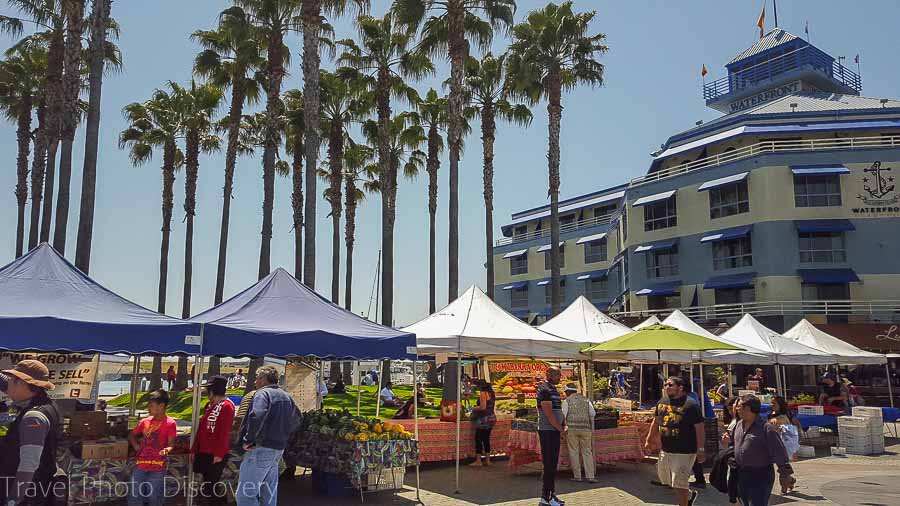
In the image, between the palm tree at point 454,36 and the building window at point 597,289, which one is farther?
the building window at point 597,289

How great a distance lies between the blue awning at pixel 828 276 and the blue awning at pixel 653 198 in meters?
8.14

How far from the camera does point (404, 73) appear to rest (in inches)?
1073

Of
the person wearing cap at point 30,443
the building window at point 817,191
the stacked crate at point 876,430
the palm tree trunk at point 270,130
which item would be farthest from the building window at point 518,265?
the person wearing cap at point 30,443

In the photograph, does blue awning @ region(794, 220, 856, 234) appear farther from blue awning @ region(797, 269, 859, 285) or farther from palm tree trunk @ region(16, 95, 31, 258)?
palm tree trunk @ region(16, 95, 31, 258)

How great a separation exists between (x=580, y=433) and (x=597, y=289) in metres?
42.6

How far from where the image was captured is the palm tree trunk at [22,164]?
1225 inches

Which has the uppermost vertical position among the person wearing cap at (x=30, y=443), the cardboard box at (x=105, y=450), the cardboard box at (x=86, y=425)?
the person wearing cap at (x=30, y=443)

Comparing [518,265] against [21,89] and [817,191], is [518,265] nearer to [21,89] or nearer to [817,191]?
[817,191]

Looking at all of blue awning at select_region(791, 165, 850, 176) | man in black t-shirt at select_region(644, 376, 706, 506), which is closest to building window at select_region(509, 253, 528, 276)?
blue awning at select_region(791, 165, 850, 176)

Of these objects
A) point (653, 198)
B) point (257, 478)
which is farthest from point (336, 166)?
point (257, 478)

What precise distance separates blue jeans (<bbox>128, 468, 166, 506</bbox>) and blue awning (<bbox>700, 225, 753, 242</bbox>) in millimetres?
32801

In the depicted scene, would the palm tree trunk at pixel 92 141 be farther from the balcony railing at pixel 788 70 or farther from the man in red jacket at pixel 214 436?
the balcony railing at pixel 788 70

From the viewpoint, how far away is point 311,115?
68.9ft

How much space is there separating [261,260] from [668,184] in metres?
24.0
